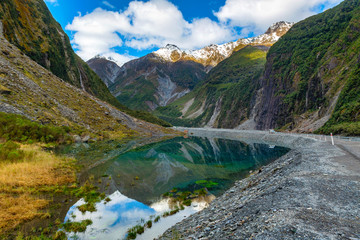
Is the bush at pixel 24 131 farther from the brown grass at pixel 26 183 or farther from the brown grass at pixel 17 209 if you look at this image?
the brown grass at pixel 17 209

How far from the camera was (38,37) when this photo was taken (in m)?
78.0

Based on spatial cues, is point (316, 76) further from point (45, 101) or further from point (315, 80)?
point (45, 101)

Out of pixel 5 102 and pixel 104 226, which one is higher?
pixel 5 102

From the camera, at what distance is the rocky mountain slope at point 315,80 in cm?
4816

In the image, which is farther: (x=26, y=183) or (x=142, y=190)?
(x=142, y=190)

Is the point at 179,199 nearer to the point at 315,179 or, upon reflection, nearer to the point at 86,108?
the point at 315,179

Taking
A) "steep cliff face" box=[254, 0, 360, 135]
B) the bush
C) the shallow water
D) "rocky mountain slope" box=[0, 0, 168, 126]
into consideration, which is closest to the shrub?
the shallow water

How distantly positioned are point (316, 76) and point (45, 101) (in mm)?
88264

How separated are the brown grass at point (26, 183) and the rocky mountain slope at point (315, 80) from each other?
45884 mm

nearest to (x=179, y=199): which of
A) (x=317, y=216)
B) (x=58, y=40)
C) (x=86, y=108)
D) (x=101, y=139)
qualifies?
(x=317, y=216)

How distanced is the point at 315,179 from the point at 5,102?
164 ft

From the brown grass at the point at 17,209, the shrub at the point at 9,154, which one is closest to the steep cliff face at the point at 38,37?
the shrub at the point at 9,154

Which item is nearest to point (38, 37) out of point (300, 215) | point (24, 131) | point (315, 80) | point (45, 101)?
point (45, 101)

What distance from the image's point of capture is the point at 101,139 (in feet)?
185
